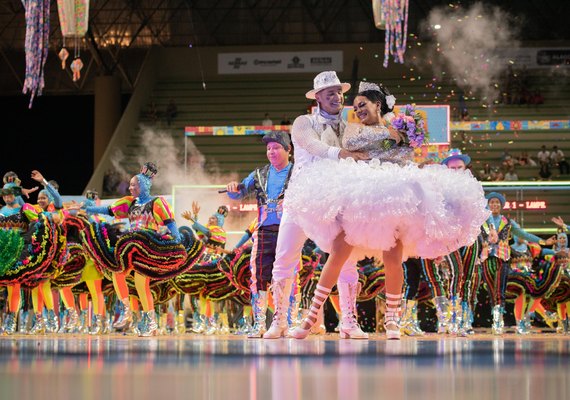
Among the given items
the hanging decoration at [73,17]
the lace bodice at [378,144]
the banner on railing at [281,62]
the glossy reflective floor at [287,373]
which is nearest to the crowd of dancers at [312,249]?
the lace bodice at [378,144]

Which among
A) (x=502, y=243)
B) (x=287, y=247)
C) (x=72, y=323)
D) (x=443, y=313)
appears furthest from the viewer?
(x=72, y=323)

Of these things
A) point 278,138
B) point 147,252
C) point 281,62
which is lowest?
point 147,252

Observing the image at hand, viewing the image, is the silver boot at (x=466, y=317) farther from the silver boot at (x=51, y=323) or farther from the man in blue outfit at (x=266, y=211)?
the silver boot at (x=51, y=323)

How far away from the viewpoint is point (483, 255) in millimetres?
8141

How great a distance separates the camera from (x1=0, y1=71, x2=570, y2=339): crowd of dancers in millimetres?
5355

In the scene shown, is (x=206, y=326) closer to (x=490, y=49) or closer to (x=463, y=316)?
(x=463, y=316)

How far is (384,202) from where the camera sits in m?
5.19

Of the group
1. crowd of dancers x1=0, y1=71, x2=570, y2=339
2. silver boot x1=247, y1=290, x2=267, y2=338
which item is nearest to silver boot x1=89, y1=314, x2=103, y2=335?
crowd of dancers x1=0, y1=71, x2=570, y2=339

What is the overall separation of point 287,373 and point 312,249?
546 cm

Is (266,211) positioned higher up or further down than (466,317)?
higher up

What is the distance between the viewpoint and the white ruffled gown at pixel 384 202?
205 inches

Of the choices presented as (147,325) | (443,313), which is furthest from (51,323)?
(443,313)

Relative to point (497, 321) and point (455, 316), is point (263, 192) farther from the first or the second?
point (497, 321)

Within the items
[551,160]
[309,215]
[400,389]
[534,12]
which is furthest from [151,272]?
[534,12]
